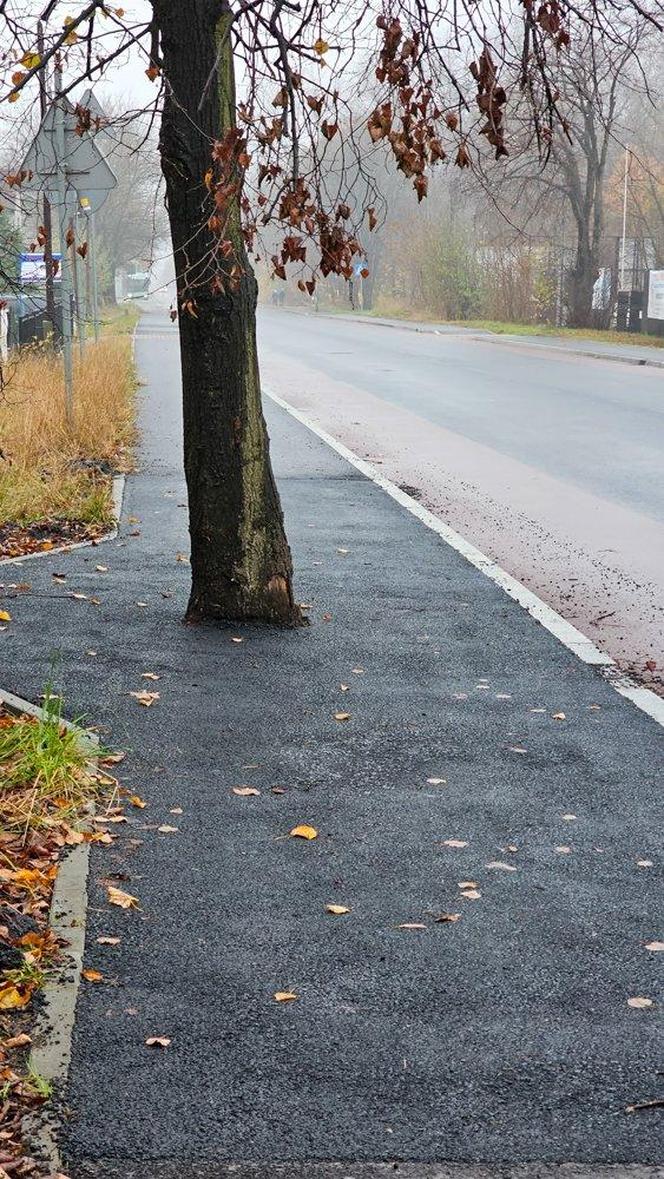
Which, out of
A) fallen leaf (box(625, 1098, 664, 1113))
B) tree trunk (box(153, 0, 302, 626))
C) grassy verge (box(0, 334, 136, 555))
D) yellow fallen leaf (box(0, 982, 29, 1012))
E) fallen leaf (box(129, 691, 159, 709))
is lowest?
fallen leaf (box(625, 1098, 664, 1113))

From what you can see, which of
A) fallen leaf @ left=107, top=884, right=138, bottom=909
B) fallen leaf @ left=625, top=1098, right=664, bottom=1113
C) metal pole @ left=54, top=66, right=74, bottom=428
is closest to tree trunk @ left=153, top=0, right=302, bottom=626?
fallen leaf @ left=107, top=884, right=138, bottom=909

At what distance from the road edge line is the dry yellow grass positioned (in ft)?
8.10

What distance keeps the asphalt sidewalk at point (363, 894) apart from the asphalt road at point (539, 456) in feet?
3.00

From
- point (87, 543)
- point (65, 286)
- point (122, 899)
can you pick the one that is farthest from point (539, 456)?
point (122, 899)

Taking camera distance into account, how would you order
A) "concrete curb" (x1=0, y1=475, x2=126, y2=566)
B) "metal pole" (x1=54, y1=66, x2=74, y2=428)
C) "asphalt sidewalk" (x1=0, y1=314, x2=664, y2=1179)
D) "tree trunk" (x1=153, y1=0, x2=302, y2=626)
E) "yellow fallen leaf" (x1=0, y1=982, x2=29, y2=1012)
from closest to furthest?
"asphalt sidewalk" (x1=0, y1=314, x2=664, y2=1179)
"yellow fallen leaf" (x1=0, y1=982, x2=29, y2=1012)
"tree trunk" (x1=153, y1=0, x2=302, y2=626)
"concrete curb" (x1=0, y1=475, x2=126, y2=566)
"metal pole" (x1=54, y1=66, x2=74, y2=428)

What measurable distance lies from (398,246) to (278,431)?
54.0 m

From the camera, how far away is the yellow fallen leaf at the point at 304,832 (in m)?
5.22

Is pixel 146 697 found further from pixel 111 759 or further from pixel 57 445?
pixel 57 445

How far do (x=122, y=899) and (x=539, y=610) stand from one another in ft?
14.7

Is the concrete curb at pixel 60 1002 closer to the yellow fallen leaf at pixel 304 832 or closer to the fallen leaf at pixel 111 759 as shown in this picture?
the yellow fallen leaf at pixel 304 832

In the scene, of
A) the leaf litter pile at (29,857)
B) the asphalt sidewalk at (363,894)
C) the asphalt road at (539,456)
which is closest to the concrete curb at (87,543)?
Result: the asphalt sidewalk at (363,894)

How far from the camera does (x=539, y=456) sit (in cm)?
1606

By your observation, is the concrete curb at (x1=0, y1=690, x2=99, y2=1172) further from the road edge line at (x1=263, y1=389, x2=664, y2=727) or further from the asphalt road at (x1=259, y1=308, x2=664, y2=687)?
the asphalt road at (x1=259, y1=308, x2=664, y2=687)

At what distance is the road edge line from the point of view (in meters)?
6.96
